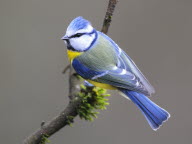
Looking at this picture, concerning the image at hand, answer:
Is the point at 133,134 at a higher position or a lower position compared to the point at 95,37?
lower

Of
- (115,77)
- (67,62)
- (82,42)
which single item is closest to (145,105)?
(115,77)

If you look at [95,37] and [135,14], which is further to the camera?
[135,14]

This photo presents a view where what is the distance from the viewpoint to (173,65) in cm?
386

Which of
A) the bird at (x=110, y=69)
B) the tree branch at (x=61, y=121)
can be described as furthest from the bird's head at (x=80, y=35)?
the tree branch at (x=61, y=121)

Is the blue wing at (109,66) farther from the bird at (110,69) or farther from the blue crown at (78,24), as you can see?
the blue crown at (78,24)

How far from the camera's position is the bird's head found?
1974 mm

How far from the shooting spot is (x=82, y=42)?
87.1 inches

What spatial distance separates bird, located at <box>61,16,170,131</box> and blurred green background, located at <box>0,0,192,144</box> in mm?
1314

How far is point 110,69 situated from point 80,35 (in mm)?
243

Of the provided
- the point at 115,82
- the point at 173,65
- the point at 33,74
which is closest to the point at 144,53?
the point at 173,65

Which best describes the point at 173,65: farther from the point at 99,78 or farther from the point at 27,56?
the point at 99,78

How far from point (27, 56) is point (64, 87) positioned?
0.41 m

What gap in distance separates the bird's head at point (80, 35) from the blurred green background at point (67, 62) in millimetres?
1343

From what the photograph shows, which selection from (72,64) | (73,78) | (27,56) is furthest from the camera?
(27,56)
